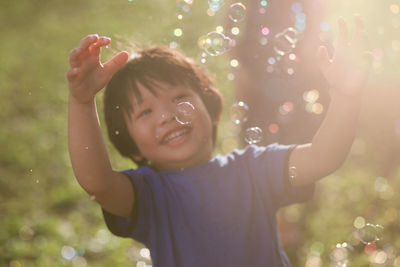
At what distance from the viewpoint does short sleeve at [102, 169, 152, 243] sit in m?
1.76

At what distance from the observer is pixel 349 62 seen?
1.58 meters

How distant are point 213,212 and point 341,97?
625mm

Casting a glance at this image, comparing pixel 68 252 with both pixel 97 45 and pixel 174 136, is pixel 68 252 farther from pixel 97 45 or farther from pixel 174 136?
pixel 97 45

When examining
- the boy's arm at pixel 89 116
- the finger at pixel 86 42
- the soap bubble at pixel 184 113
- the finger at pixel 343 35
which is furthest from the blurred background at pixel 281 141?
the finger at pixel 86 42

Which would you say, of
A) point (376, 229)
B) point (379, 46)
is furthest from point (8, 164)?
point (379, 46)

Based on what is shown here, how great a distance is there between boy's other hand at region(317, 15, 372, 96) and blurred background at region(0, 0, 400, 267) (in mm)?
650

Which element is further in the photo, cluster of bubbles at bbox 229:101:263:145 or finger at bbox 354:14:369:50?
cluster of bubbles at bbox 229:101:263:145

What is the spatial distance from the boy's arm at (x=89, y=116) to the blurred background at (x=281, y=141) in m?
0.84

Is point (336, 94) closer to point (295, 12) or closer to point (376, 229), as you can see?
point (376, 229)

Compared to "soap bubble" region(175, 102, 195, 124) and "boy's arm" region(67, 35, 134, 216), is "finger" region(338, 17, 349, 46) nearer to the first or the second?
"soap bubble" region(175, 102, 195, 124)

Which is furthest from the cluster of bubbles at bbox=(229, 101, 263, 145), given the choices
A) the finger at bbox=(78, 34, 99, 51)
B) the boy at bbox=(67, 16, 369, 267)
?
the finger at bbox=(78, 34, 99, 51)

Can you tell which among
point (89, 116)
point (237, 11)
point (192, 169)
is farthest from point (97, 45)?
point (237, 11)

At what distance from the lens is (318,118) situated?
2734 millimetres

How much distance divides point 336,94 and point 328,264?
127 centimetres
